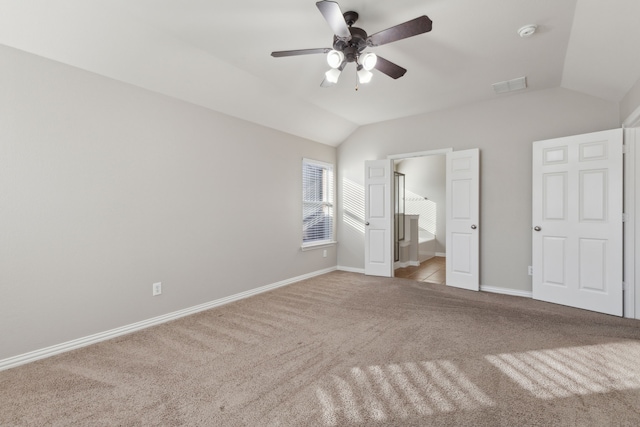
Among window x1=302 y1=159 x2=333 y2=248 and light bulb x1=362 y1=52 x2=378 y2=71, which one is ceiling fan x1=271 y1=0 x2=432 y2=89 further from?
window x1=302 y1=159 x2=333 y2=248

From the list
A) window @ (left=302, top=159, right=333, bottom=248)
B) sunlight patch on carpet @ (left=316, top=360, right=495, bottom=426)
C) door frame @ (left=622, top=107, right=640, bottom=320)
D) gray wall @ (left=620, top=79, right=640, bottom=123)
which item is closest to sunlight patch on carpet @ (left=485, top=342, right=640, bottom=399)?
sunlight patch on carpet @ (left=316, top=360, right=495, bottom=426)

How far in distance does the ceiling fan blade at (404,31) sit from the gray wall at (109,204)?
2.29 m

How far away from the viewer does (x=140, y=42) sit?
8.59ft

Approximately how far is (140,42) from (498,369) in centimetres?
396

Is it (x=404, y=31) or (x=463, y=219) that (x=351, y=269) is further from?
(x=404, y=31)

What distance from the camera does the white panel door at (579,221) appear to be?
3.23m

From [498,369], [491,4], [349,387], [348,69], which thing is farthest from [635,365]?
[348,69]

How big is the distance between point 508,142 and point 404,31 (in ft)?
9.54

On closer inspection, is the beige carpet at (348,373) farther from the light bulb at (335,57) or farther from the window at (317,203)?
the light bulb at (335,57)

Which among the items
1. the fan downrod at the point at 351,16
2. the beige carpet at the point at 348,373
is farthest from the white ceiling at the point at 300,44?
the beige carpet at the point at 348,373

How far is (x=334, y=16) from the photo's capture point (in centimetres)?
189

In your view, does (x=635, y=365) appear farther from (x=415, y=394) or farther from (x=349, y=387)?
(x=349, y=387)

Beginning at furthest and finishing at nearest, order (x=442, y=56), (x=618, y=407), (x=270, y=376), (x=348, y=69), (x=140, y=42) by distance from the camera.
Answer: (x=348, y=69) < (x=442, y=56) < (x=140, y=42) < (x=270, y=376) < (x=618, y=407)

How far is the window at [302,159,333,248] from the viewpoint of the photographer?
5145 mm
